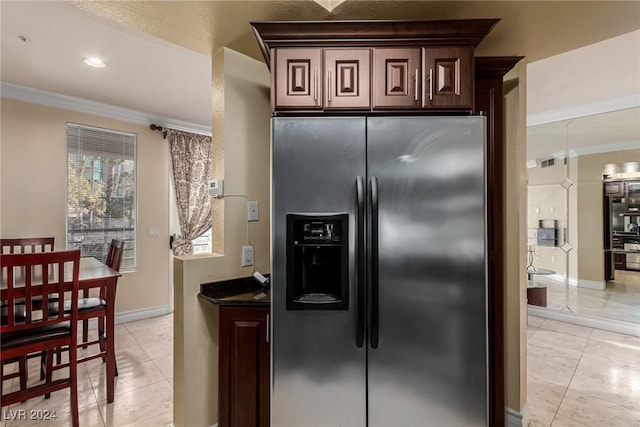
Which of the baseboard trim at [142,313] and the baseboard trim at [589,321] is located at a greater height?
the baseboard trim at [142,313]

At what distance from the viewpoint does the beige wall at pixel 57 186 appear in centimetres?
321

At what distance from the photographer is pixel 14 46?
2.38 meters

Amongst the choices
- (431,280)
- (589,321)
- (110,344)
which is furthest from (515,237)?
(589,321)

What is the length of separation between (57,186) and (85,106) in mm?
1006

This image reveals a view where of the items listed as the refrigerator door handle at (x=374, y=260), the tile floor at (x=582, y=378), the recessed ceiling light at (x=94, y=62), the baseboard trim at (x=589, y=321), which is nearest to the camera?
the refrigerator door handle at (x=374, y=260)

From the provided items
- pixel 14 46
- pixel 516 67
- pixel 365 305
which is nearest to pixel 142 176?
pixel 14 46

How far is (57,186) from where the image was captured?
3484 millimetres

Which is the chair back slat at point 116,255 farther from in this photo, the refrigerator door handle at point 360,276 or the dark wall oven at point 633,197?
the dark wall oven at point 633,197

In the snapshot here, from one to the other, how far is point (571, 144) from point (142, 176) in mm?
6407

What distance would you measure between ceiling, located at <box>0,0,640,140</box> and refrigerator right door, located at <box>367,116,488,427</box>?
71 cm

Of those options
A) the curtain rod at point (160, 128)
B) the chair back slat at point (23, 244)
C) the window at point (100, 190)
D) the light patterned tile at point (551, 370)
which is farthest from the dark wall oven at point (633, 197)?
the chair back slat at point (23, 244)

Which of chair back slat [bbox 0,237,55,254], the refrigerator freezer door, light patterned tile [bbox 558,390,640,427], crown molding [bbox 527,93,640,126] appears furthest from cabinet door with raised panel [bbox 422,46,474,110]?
chair back slat [bbox 0,237,55,254]

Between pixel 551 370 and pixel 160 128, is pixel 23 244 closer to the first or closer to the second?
pixel 160 128

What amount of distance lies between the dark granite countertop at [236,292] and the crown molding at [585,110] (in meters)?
4.43
